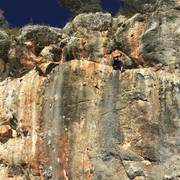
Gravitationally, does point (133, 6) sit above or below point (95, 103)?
above

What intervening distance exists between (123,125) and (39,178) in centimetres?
362

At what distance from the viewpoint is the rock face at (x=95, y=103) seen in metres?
8.08

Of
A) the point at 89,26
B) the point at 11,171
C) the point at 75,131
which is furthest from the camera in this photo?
the point at 89,26

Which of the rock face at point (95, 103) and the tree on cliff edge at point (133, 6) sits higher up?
the tree on cliff edge at point (133, 6)

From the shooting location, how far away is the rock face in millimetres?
8078

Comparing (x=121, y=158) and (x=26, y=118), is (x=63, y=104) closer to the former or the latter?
(x=26, y=118)

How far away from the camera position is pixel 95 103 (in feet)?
31.0

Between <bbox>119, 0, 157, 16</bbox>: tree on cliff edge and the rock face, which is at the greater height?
<bbox>119, 0, 157, 16</bbox>: tree on cliff edge

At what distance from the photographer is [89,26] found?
10.9m

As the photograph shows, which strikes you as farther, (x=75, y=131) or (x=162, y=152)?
(x=75, y=131)

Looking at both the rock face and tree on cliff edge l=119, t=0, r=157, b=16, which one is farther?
tree on cliff edge l=119, t=0, r=157, b=16

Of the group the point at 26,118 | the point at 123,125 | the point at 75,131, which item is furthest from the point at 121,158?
the point at 26,118

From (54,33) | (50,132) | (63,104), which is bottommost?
(50,132)

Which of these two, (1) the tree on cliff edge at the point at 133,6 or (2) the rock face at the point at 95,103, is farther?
(1) the tree on cliff edge at the point at 133,6
